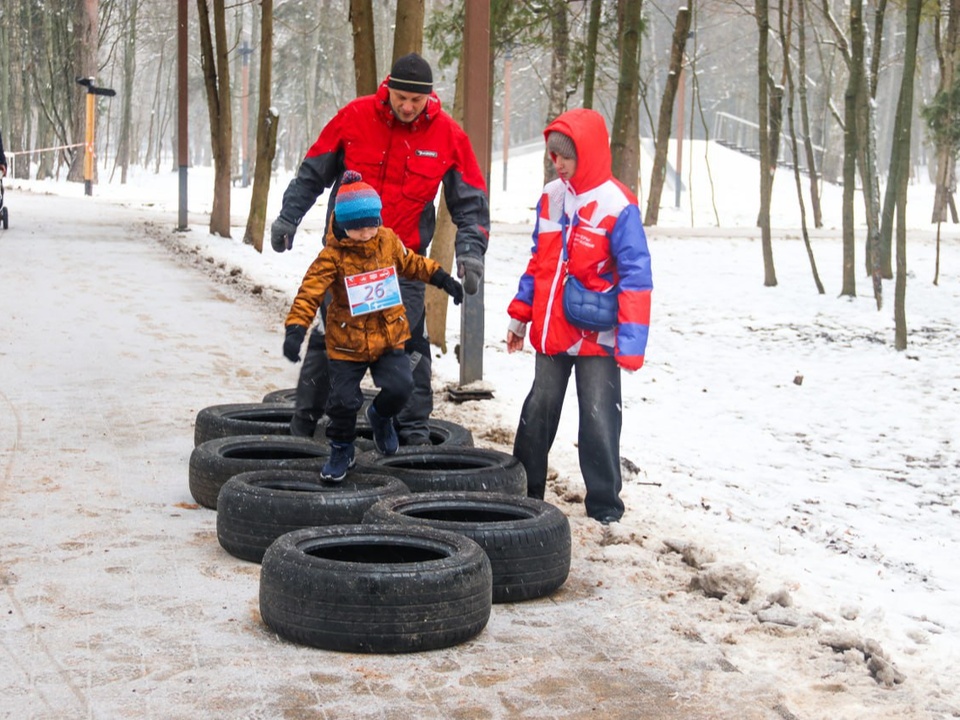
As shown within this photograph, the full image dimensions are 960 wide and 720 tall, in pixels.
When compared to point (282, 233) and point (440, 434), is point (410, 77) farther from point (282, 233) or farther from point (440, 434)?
point (440, 434)

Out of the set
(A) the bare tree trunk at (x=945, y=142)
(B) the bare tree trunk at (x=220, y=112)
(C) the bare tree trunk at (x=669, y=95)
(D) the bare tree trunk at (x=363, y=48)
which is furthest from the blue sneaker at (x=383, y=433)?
(C) the bare tree trunk at (x=669, y=95)

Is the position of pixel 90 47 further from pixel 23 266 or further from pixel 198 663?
pixel 198 663

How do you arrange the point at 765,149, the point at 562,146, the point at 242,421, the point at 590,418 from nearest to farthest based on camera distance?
the point at 562,146 < the point at 590,418 < the point at 242,421 < the point at 765,149

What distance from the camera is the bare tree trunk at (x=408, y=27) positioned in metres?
10.7

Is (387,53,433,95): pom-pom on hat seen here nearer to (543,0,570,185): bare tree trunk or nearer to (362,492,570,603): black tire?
(362,492,570,603): black tire

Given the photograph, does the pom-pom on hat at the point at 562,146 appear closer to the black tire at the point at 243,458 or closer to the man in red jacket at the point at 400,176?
the man in red jacket at the point at 400,176

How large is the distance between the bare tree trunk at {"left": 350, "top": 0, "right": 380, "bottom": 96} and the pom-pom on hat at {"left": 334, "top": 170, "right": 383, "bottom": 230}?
736 cm

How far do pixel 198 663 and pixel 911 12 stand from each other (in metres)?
12.5

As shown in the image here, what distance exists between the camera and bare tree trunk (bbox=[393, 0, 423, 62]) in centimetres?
1071

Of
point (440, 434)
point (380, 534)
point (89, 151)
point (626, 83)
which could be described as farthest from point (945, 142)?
point (380, 534)

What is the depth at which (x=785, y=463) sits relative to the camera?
32.1 ft

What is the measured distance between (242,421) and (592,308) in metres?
2.17

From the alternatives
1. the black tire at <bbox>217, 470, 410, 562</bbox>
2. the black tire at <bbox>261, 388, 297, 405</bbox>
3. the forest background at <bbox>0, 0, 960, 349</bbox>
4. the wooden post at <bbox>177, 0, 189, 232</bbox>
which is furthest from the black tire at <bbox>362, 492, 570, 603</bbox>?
the wooden post at <bbox>177, 0, 189, 232</bbox>

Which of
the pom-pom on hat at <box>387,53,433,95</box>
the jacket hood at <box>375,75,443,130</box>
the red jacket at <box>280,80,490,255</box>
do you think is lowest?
the red jacket at <box>280,80,490,255</box>
